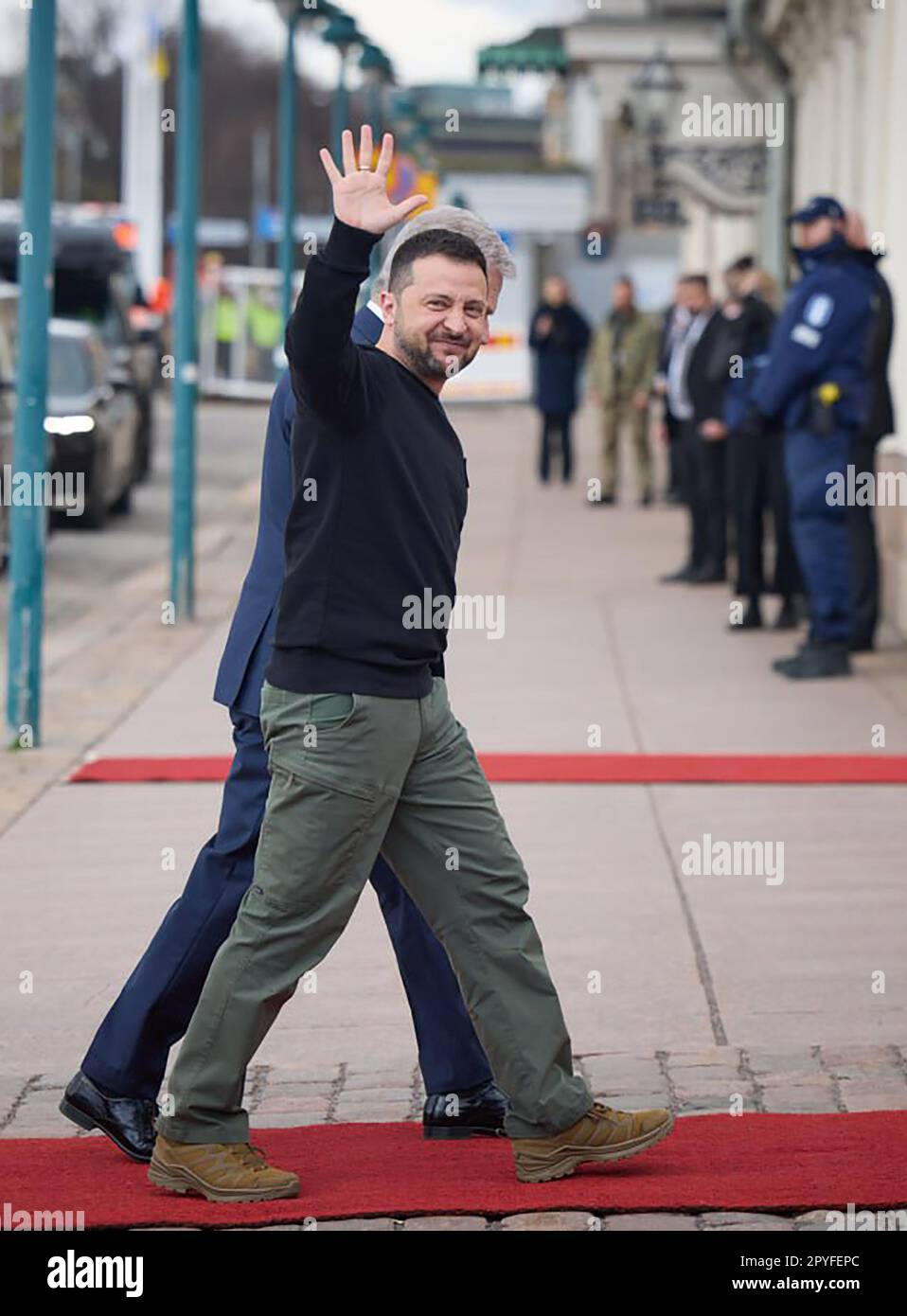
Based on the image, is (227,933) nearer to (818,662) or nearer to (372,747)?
(372,747)

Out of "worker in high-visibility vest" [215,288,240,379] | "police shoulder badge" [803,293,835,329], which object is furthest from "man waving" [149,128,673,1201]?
"worker in high-visibility vest" [215,288,240,379]

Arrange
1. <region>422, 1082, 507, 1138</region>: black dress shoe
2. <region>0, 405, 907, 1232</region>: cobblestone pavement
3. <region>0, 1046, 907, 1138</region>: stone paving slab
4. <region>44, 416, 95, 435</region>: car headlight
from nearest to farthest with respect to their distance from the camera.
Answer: <region>422, 1082, 507, 1138</region>: black dress shoe, <region>0, 1046, 907, 1138</region>: stone paving slab, <region>0, 405, 907, 1232</region>: cobblestone pavement, <region>44, 416, 95, 435</region>: car headlight

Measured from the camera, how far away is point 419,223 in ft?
15.5

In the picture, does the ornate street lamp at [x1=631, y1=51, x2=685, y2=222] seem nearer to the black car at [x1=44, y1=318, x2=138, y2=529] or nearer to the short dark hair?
the black car at [x1=44, y1=318, x2=138, y2=529]

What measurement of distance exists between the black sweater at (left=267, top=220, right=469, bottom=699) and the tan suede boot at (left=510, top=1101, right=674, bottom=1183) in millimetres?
860

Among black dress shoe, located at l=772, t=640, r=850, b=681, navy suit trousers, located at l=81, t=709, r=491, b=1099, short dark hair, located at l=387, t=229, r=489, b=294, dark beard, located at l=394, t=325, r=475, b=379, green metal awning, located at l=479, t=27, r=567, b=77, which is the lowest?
black dress shoe, located at l=772, t=640, r=850, b=681

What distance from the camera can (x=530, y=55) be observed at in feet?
108

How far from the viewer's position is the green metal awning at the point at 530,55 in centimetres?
3300

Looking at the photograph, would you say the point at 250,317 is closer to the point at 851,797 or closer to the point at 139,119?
the point at 139,119

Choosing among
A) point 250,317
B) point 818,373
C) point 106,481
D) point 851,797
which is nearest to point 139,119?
point 250,317

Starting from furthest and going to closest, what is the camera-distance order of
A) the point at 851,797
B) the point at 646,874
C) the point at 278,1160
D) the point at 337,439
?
the point at 851,797
the point at 646,874
the point at 278,1160
the point at 337,439

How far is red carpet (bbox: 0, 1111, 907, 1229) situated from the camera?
4.74 meters

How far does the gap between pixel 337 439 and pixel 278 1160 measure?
4.62ft

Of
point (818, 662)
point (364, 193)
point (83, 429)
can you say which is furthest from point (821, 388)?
point (83, 429)
